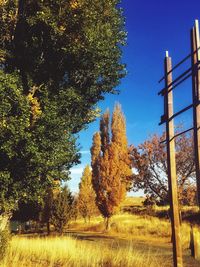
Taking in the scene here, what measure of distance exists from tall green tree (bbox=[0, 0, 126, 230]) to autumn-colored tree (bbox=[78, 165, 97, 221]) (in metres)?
38.5

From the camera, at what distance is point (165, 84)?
1361 centimetres

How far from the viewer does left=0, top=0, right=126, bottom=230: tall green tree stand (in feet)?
51.7

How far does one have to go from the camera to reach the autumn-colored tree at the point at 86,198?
56531mm

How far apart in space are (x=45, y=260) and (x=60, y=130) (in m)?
5.05

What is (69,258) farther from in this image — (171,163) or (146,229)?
(146,229)

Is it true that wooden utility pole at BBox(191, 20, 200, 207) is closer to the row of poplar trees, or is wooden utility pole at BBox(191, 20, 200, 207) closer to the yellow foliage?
the yellow foliage

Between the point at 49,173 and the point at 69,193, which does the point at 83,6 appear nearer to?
the point at 49,173

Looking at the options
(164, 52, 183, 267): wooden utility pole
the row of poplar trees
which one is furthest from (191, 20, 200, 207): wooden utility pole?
the row of poplar trees

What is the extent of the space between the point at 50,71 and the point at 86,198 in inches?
1648

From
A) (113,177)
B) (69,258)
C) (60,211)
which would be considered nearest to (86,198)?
(113,177)

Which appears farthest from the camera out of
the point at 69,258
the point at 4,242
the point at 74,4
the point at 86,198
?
the point at 86,198

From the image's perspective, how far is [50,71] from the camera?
17766 millimetres

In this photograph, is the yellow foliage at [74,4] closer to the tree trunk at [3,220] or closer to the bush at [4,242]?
the tree trunk at [3,220]

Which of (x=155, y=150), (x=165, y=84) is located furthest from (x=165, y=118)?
(x=155, y=150)
